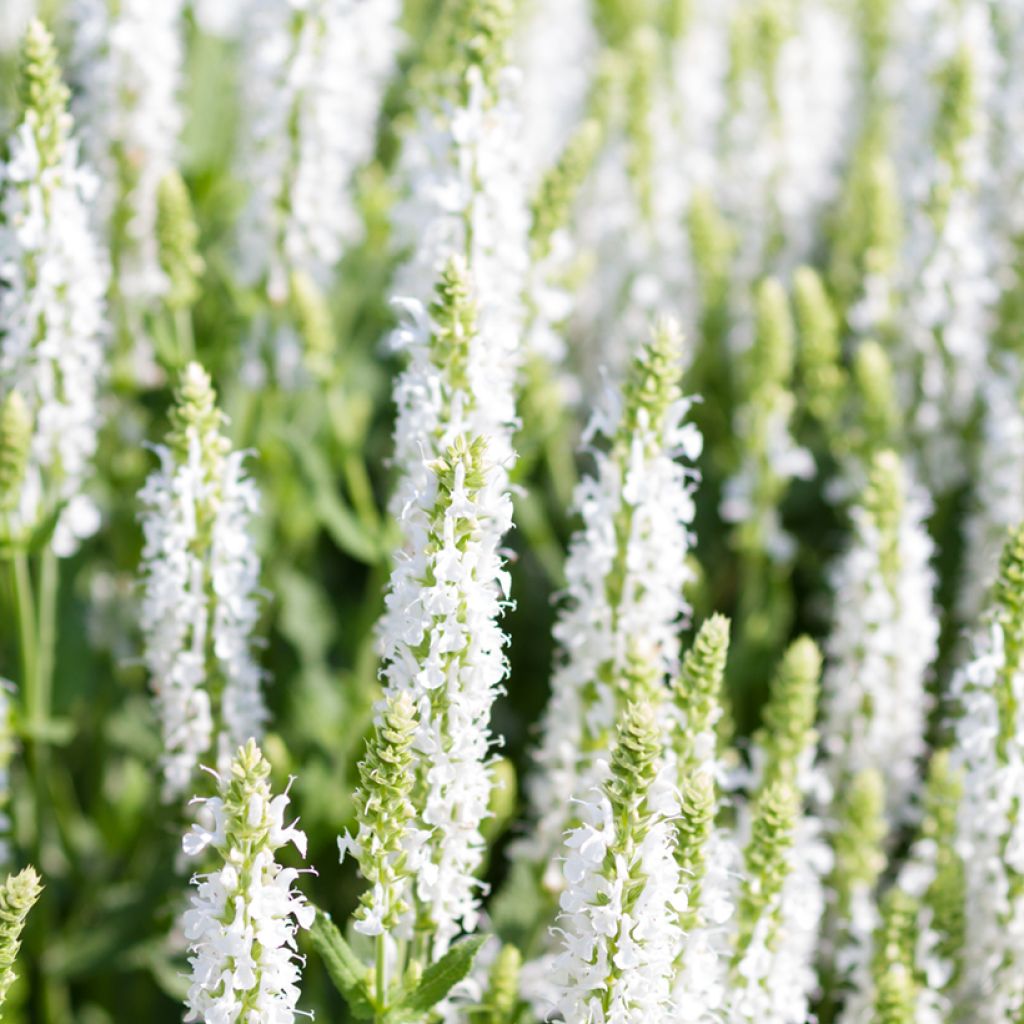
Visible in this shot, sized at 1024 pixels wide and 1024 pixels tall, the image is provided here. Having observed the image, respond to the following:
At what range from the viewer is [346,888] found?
4512 mm

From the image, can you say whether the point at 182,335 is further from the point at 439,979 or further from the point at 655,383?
the point at 439,979

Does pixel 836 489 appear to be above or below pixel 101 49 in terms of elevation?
below

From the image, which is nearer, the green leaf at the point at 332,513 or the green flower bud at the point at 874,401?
the green leaf at the point at 332,513

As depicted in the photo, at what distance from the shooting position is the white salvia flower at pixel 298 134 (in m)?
4.70

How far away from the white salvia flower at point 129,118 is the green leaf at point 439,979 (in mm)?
2604

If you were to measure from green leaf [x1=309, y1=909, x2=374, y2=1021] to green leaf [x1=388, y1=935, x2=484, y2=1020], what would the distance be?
3.0 inches

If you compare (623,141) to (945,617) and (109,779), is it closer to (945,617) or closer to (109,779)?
(945,617)

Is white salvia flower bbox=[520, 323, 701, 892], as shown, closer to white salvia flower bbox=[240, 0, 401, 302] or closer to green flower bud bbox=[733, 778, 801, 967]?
green flower bud bbox=[733, 778, 801, 967]

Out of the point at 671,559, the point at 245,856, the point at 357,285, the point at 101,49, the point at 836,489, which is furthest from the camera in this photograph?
the point at 357,285

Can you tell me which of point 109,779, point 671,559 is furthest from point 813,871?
point 109,779

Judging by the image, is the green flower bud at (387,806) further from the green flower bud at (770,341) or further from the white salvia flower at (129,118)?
the white salvia flower at (129,118)

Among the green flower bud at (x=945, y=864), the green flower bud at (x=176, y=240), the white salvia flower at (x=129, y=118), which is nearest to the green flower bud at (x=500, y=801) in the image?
the green flower bud at (x=945, y=864)

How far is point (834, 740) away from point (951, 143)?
2168mm

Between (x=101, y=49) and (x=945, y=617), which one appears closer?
(x=101, y=49)
